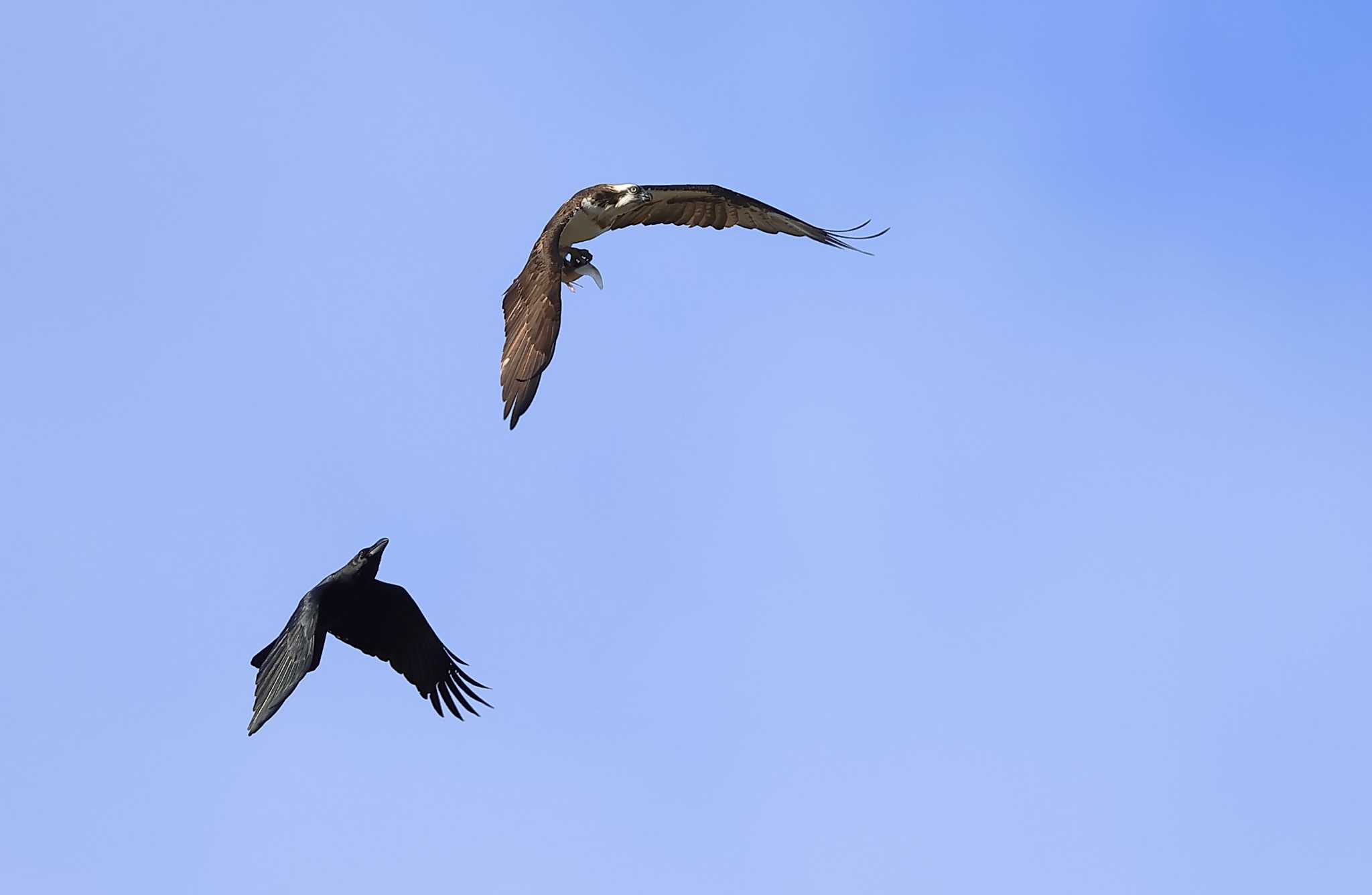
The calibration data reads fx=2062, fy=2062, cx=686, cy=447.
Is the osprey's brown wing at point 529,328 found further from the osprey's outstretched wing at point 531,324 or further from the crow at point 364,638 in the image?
the crow at point 364,638

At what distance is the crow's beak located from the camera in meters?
26.5

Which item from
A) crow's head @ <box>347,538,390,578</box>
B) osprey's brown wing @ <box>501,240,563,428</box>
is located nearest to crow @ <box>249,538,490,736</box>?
crow's head @ <box>347,538,390,578</box>

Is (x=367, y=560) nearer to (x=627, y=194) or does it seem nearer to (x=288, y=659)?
(x=288, y=659)

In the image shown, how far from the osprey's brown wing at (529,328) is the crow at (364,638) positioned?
2639 millimetres

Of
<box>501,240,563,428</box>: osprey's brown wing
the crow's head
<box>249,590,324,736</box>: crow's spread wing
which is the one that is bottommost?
<box>249,590,324,736</box>: crow's spread wing

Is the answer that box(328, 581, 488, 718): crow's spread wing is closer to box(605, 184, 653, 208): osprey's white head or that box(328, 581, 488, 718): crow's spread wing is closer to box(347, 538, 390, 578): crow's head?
box(347, 538, 390, 578): crow's head

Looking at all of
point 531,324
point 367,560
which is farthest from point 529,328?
point 367,560

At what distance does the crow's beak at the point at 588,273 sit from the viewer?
1044 inches

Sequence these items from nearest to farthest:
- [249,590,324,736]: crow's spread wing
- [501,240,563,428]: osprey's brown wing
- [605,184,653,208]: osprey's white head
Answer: [249,590,324,736]: crow's spread wing → [501,240,563,428]: osprey's brown wing → [605,184,653,208]: osprey's white head

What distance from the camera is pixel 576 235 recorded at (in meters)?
27.8

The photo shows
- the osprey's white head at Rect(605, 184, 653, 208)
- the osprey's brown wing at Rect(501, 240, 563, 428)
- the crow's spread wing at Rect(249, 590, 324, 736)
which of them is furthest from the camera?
the osprey's white head at Rect(605, 184, 653, 208)

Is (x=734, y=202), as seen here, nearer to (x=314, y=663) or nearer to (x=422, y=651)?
(x=422, y=651)

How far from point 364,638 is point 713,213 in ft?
27.8

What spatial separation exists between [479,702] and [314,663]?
4236 millimetres
